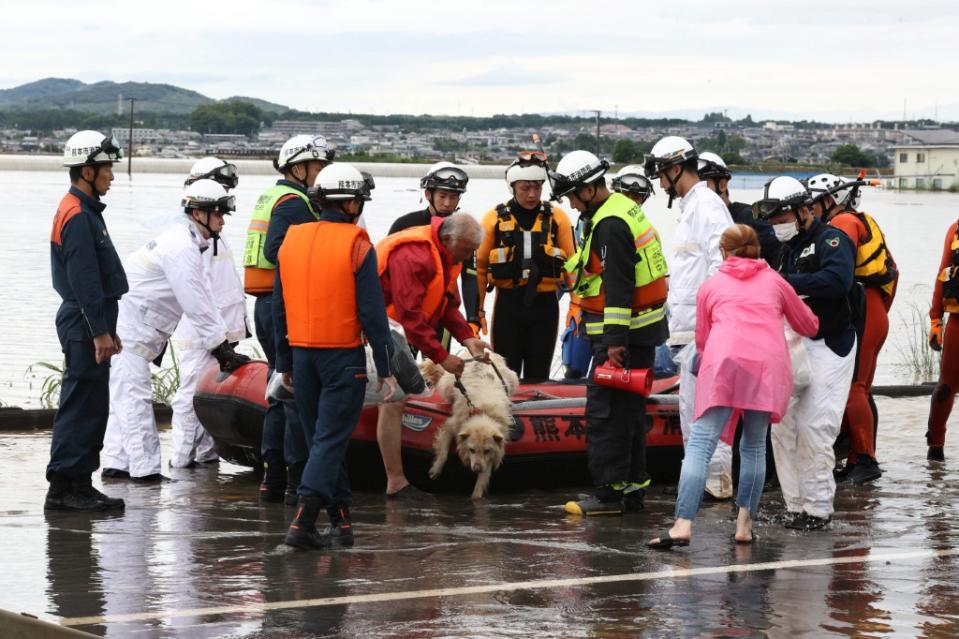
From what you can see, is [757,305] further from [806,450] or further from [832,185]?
[832,185]

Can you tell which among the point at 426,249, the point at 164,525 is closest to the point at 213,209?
the point at 426,249

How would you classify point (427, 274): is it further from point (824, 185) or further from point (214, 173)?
point (824, 185)

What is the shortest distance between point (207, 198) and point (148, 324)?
89 cm

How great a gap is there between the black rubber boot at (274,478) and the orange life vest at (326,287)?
1.45 m

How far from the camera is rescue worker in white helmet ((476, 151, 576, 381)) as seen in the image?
34.6 feet

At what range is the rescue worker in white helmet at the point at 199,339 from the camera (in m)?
10.1

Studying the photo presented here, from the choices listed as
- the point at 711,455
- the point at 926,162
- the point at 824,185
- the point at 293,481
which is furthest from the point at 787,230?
the point at 926,162

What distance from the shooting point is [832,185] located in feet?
29.9

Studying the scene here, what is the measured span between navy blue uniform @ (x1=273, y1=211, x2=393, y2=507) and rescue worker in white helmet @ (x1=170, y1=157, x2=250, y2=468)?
2625mm

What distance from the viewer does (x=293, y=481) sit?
27.9 ft

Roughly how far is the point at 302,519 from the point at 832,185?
3873 mm

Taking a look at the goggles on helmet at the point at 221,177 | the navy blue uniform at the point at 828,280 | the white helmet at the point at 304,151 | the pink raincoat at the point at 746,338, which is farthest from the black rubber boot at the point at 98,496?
the navy blue uniform at the point at 828,280

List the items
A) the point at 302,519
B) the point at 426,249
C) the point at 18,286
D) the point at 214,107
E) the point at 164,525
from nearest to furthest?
the point at 302,519 → the point at 164,525 → the point at 426,249 → the point at 18,286 → the point at 214,107

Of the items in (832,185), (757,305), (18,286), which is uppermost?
(832,185)
